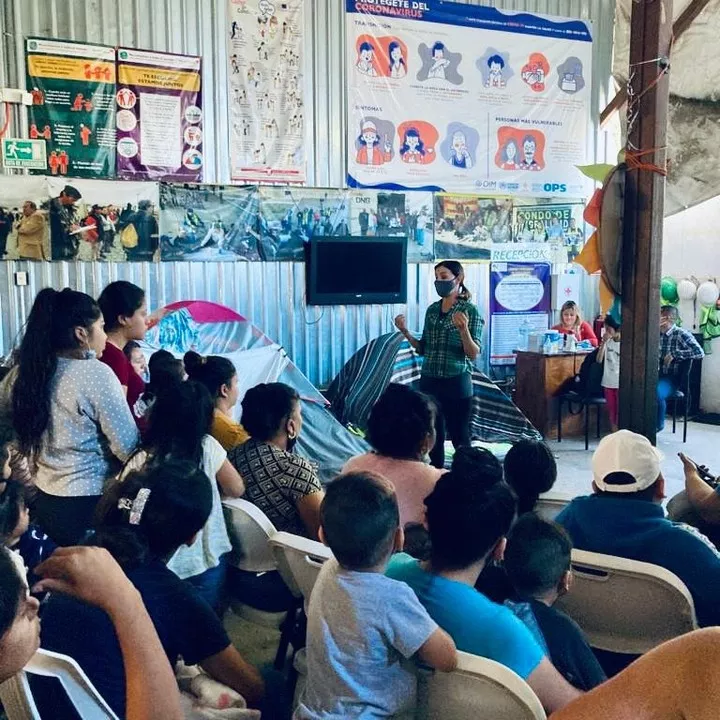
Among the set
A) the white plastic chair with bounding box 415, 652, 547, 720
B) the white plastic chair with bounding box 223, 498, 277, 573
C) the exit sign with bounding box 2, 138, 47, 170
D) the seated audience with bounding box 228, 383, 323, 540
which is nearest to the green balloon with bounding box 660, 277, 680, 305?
the exit sign with bounding box 2, 138, 47, 170

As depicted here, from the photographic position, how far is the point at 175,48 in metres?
6.29

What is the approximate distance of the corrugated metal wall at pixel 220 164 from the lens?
581 cm

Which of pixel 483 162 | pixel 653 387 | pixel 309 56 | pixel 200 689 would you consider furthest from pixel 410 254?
pixel 200 689

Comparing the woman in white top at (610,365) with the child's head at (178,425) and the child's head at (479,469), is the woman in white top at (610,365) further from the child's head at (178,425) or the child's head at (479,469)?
the child's head at (178,425)

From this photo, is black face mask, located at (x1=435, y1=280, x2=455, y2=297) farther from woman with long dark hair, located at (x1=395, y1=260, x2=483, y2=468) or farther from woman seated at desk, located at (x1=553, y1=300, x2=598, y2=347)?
woman seated at desk, located at (x1=553, y1=300, x2=598, y2=347)

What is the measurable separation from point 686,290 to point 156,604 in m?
8.02

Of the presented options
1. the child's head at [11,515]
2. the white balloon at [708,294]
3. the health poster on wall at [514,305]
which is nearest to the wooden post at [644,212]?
the child's head at [11,515]

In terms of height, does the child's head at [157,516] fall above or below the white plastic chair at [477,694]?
above

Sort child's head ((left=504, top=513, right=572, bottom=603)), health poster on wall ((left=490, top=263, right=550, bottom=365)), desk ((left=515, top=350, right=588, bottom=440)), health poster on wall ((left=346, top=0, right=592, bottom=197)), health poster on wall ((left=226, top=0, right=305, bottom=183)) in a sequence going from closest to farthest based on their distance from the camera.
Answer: child's head ((left=504, top=513, right=572, bottom=603)) < health poster on wall ((left=226, top=0, right=305, bottom=183)) < health poster on wall ((left=346, top=0, right=592, bottom=197)) < desk ((left=515, top=350, right=588, bottom=440)) < health poster on wall ((left=490, top=263, right=550, bottom=365))

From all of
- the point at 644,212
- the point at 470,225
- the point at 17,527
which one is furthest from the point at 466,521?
the point at 470,225

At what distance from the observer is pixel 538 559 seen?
6.17 ft

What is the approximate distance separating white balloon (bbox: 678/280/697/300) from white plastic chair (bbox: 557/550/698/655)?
7.15 metres

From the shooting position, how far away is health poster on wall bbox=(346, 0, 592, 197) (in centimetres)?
708

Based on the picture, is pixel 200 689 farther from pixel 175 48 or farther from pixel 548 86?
pixel 548 86
